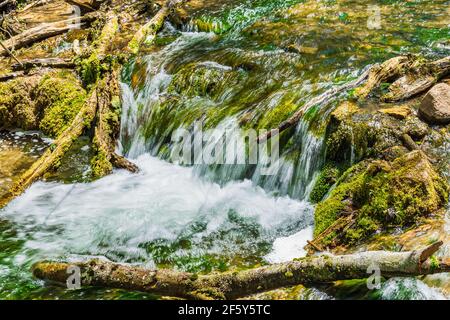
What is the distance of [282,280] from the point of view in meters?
4.00

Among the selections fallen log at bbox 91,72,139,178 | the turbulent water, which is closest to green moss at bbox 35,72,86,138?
fallen log at bbox 91,72,139,178

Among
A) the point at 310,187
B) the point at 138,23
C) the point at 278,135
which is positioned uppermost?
the point at 138,23

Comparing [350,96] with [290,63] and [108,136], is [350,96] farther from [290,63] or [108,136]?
[108,136]

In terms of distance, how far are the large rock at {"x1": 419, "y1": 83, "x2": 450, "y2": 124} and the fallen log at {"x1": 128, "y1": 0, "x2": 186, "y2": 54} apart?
20.5ft

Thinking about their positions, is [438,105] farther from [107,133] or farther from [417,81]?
[107,133]

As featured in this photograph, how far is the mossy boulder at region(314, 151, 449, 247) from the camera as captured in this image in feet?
15.4

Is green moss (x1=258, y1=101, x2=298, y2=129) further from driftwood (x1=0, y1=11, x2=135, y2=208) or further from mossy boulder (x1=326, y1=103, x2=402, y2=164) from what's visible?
driftwood (x1=0, y1=11, x2=135, y2=208)

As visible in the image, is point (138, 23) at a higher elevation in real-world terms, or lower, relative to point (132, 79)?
higher

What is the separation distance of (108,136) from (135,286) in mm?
4366

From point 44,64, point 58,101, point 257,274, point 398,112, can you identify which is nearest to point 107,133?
point 58,101

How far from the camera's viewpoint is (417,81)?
662 centimetres

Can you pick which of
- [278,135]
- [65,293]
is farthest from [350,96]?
[65,293]

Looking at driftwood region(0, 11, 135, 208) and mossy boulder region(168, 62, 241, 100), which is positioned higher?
mossy boulder region(168, 62, 241, 100)

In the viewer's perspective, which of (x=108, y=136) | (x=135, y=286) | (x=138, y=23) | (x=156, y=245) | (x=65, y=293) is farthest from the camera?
(x=138, y=23)
